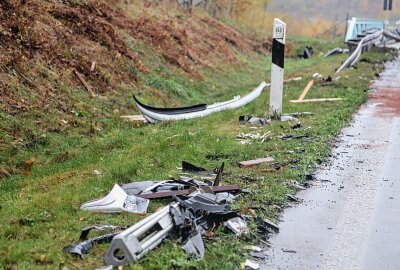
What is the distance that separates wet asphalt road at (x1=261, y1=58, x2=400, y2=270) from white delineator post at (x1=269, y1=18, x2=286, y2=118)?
1766 millimetres

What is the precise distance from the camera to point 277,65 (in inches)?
428

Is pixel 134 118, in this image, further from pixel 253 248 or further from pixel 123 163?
pixel 253 248

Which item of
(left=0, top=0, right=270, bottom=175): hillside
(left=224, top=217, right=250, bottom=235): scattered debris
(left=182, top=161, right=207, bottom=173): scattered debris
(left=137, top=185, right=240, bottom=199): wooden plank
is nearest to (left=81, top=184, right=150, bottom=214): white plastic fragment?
(left=137, top=185, right=240, bottom=199): wooden plank

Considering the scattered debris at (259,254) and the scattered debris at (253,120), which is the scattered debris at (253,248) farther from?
the scattered debris at (253,120)

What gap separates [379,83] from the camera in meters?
16.6

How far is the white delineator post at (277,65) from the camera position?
10734 mm

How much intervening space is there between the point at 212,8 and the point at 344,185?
1462 inches

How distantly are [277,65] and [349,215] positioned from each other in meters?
5.40

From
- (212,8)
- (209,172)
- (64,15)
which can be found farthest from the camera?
(212,8)

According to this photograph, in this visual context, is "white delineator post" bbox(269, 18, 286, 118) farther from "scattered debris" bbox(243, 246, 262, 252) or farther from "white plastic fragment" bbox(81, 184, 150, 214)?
"scattered debris" bbox(243, 246, 262, 252)

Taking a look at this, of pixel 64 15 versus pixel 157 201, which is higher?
pixel 64 15

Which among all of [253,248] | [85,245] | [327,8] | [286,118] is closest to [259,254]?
[253,248]

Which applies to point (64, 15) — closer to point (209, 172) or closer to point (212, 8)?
point (209, 172)

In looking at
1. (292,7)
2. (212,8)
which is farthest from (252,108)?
(292,7)
